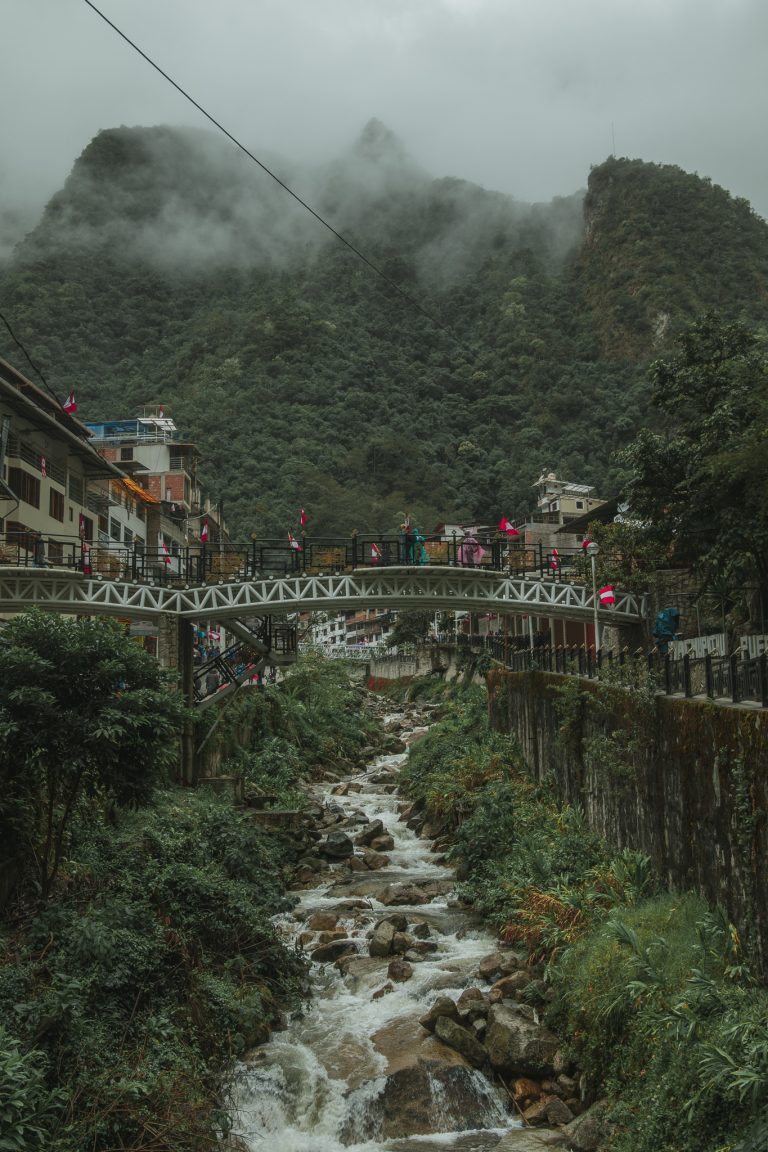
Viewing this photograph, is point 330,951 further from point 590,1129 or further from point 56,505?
point 56,505

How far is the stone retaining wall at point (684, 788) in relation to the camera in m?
12.9

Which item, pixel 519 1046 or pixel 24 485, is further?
pixel 24 485

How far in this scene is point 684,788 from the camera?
15.8 m

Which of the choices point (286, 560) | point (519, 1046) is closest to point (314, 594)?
point (286, 560)

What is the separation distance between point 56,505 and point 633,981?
33.3m

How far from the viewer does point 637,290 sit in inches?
4343

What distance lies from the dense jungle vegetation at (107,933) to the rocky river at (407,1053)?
0.74m

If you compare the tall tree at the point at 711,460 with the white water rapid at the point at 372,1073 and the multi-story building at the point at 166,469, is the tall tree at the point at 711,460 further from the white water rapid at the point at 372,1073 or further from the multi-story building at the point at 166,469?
the multi-story building at the point at 166,469

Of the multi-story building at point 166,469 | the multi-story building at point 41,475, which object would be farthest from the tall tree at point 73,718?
the multi-story building at point 166,469

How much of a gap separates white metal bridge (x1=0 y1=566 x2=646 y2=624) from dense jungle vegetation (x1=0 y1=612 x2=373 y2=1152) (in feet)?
37.7

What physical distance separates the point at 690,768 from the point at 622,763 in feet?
11.5

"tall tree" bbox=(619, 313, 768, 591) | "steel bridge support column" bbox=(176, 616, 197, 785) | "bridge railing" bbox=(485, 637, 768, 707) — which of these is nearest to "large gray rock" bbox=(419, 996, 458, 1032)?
"bridge railing" bbox=(485, 637, 768, 707)

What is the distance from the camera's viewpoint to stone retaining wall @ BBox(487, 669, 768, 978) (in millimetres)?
12922

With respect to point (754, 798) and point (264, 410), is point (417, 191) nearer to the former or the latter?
point (264, 410)
